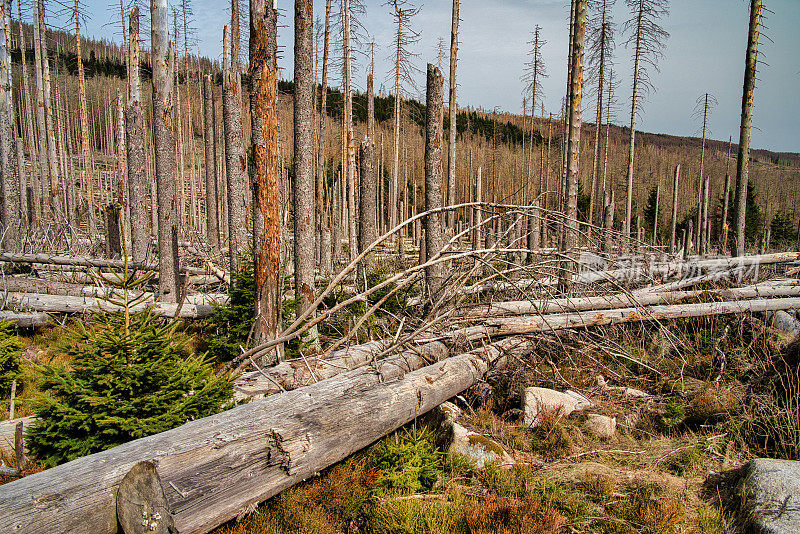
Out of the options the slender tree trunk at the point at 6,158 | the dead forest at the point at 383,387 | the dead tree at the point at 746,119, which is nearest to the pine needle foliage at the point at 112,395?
the dead forest at the point at 383,387

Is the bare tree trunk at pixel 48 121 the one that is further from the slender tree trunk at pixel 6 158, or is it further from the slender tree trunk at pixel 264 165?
the slender tree trunk at pixel 264 165

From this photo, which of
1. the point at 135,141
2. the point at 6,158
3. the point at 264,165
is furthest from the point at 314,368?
the point at 6,158

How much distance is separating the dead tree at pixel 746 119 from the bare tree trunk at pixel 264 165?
10315 mm

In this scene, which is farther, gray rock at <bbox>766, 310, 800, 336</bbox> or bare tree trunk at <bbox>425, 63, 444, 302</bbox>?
bare tree trunk at <bbox>425, 63, 444, 302</bbox>

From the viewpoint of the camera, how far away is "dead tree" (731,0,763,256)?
395 inches

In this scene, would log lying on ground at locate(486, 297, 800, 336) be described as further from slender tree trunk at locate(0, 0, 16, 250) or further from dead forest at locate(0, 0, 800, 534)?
slender tree trunk at locate(0, 0, 16, 250)

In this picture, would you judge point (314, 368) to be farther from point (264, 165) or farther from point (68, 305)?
point (68, 305)

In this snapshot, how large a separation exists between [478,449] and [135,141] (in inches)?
351

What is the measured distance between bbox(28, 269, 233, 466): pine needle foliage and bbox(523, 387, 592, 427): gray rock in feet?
11.4

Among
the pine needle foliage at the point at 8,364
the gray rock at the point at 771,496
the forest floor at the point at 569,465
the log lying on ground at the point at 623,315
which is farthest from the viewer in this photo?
the log lying on ground at the point at 623,315

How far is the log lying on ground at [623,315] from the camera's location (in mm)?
5758

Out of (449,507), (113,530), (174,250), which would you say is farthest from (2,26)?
(449,507)

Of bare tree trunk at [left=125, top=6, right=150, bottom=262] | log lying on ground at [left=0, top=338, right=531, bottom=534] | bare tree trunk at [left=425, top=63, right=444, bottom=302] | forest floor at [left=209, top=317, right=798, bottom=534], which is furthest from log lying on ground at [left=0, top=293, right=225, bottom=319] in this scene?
forest floor at [left=209, top=317, right=798, bottom=534]

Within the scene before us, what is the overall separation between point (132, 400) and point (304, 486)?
1.47m
